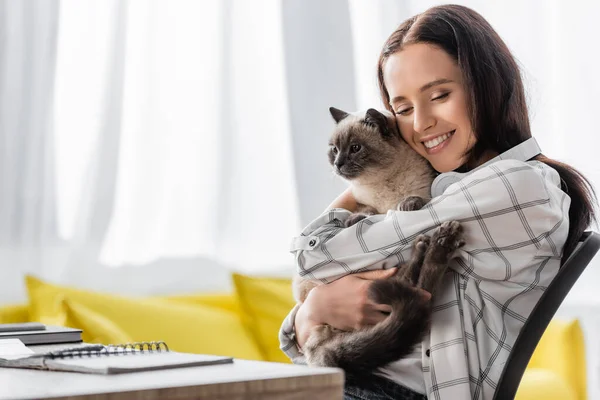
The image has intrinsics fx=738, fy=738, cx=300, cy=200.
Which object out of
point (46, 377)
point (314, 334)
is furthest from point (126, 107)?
point (46, 377)

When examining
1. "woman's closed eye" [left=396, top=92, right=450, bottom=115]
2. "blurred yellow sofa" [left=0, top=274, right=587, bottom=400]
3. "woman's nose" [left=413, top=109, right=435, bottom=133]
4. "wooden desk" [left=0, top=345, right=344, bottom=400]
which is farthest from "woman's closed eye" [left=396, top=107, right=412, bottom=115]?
"blurred yellow sofa" [left=0, top=274, right=587, bottom=400]

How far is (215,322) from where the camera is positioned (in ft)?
9.02

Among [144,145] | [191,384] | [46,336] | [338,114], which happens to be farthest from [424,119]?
[144,145]

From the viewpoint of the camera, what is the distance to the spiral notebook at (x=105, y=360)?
32.2 inches

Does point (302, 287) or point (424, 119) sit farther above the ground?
point (424, 119)

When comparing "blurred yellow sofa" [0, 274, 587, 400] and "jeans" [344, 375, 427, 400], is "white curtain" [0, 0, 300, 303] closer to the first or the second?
"blurred yellow sofa" [0, 274, 587, 400]

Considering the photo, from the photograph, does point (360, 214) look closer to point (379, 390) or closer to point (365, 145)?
point (365, 145)

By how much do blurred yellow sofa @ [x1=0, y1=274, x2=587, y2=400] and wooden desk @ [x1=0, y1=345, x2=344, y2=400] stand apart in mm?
1526

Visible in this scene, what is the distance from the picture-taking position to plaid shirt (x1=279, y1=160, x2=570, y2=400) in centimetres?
132

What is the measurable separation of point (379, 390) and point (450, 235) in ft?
1.06

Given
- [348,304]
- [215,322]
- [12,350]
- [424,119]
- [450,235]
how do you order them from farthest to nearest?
1. [215,322]
2. [424,119]
3. [348,304]
4. [450,235]
5. [12,350]

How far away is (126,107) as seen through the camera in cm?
292

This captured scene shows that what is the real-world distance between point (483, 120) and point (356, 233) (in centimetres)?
37

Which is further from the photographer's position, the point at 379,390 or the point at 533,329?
the point at 379,390
